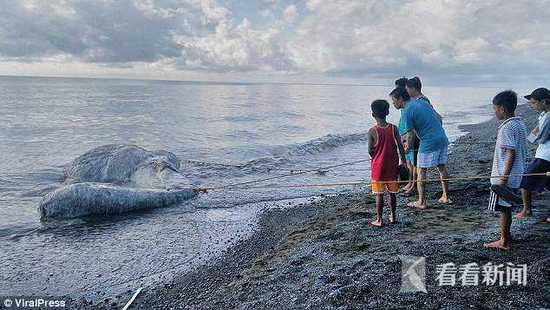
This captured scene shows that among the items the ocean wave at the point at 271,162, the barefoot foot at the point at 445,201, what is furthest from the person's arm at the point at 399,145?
the ocean wave at the point at 271,162

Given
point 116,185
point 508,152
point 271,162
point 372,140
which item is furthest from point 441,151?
point 271,162

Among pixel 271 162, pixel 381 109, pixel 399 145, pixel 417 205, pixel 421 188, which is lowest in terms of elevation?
pixel 271 162

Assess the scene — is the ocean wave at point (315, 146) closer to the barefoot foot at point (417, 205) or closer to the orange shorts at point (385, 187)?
the barefoot foot at point (417, 205)

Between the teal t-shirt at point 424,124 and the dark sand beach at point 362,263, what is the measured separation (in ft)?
3.94

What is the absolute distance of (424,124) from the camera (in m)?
6.95

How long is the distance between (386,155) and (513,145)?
171cm

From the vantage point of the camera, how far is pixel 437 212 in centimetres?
698

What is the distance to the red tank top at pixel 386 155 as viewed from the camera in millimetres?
5922

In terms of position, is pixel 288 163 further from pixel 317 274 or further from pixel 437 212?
pixel 317 274

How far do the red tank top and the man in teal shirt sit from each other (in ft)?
3.51

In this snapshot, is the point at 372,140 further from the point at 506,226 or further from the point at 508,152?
the point at 506,226

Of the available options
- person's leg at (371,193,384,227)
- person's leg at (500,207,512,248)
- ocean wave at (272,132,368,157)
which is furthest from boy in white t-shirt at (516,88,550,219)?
ocean wave at (272,132,368,157)

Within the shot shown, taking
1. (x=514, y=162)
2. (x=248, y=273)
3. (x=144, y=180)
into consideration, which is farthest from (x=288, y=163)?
(x=514, y=162)

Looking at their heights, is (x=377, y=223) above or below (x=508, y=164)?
below
